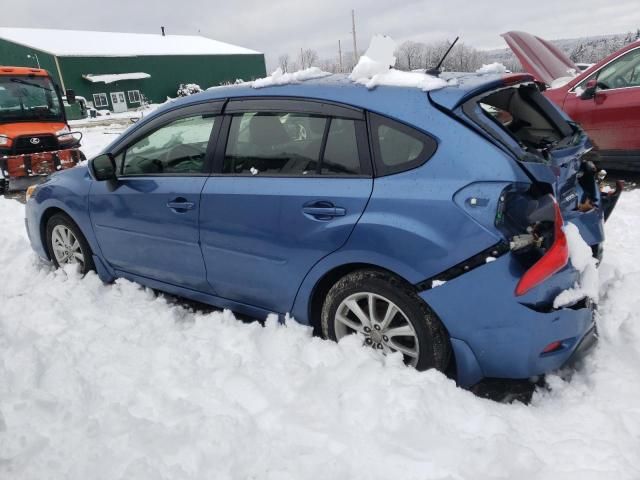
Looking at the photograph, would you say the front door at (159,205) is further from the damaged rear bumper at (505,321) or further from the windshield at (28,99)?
the windshield at (28,99)

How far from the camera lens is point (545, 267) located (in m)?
2.14

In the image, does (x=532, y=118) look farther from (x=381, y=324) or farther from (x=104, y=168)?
(x=104, y=168)

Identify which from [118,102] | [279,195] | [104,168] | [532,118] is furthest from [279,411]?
[118,102]

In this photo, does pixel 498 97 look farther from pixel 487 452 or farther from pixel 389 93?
pixel 487 452

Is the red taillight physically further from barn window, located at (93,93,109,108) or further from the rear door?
barn window, located at (93,93,109,108)

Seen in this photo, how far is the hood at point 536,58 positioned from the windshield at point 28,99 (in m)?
9.07

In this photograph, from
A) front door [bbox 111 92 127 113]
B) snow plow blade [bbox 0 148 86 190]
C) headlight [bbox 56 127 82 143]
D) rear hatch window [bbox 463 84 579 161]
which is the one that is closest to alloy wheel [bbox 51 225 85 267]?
rear hatch window [bbox 463 84 579 161]

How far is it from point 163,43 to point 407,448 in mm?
48283

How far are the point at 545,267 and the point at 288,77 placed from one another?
1880mm

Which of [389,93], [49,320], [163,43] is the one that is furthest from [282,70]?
[163,43]

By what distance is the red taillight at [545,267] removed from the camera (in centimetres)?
213

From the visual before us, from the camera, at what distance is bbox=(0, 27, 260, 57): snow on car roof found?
35062mm

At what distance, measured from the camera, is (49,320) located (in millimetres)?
3344

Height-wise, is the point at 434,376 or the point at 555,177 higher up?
the point at 555,177
